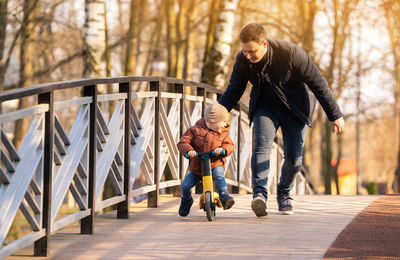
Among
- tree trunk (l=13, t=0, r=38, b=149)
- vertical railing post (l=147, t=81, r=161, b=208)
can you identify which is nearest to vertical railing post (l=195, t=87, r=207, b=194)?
vertical railing post (l=147, t=81, r=161, b=208)

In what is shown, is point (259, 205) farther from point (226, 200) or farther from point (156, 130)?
point (156, 130)

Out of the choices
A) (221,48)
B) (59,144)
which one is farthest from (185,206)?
(221,48)

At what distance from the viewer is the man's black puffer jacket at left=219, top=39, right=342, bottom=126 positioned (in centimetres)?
591

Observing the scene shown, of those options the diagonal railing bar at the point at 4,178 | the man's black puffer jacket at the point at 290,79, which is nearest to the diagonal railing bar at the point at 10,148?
the diagonal railing bar at the point at 4,178

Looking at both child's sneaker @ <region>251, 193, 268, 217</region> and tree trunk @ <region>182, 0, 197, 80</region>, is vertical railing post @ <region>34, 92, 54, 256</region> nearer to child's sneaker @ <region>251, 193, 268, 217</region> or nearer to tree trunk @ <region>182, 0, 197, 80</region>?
child's sneaker @ <region>251, 193, 268, 217</region>

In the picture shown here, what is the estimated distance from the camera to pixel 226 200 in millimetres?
6117

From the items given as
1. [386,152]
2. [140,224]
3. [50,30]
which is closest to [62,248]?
[140,224]

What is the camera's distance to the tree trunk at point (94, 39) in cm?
1230

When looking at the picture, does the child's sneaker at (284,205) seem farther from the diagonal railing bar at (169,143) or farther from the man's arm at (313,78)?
the diagonal railing bar at (169,143)

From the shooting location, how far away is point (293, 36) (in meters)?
19.0

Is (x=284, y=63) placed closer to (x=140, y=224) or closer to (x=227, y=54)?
(x=140, y=224)

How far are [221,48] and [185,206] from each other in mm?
6810

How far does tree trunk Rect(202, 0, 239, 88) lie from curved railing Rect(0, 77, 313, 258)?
180 inches

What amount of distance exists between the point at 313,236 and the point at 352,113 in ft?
77.4
